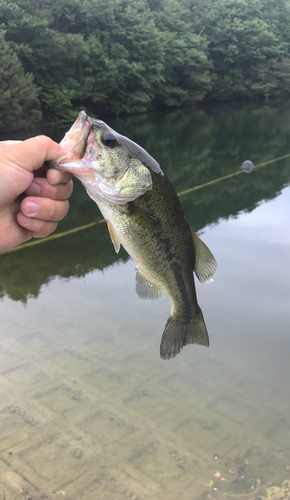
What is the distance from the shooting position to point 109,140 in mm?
1736

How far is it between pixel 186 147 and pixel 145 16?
883 inches

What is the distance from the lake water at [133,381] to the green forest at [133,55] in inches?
723

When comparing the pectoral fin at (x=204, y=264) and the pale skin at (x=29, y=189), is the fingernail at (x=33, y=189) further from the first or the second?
the pectoral fin at (x=204, y=264)

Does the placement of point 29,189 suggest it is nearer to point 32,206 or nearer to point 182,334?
point 32,206

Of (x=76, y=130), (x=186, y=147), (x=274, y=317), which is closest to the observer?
(x=76, y=130)

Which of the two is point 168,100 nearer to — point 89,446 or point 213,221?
point 213,221

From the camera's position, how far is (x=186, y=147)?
19328 millimetres

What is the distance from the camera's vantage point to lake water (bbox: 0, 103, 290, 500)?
3.84 metres

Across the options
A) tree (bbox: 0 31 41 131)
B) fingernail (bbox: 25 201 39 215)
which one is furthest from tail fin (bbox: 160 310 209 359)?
tree (bbox: 0 31 41 131)

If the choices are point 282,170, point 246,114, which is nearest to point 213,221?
point 282,170

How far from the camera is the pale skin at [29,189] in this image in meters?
1.85

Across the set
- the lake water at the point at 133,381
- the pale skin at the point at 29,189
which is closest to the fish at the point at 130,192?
the pale skin at the point at 29,189

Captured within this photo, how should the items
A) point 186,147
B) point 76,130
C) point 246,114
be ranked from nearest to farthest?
1. point 76,130
2. point 186,147
3. point 246,114

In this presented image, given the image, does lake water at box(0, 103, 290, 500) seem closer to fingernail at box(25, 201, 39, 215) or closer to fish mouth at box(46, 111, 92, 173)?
fingernail at box(25, 201, 39, 215)
